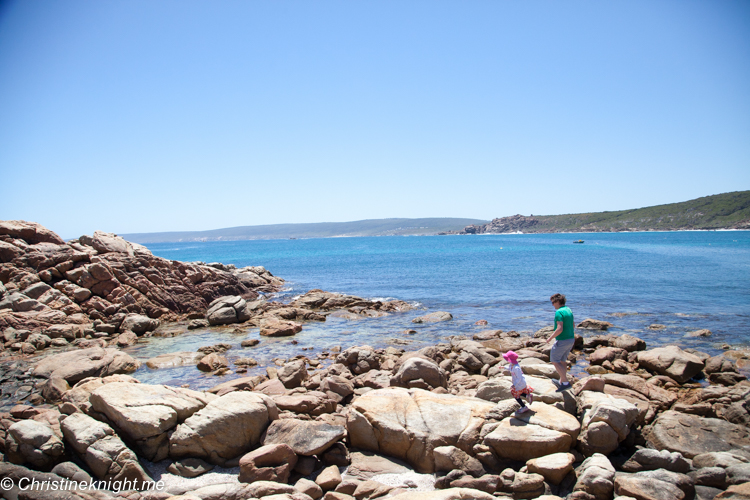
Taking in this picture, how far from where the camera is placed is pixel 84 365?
47.0 feet

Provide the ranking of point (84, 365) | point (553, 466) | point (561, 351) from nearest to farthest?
point (553, 466)
point (561, 351)
point (84, 365)

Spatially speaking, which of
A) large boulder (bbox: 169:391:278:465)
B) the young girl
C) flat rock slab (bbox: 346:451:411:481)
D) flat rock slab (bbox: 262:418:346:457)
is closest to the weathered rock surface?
large boulder (bbox: 169:391:278:465)

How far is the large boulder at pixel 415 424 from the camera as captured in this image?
884 centimetres

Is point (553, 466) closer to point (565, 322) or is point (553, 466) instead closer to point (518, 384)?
point (518, 384)

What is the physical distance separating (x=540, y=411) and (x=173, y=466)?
318 inches

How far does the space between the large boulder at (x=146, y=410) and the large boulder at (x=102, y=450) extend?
370mm

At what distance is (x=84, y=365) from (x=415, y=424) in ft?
39.8

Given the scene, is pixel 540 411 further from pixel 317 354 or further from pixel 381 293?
pixel 381 293

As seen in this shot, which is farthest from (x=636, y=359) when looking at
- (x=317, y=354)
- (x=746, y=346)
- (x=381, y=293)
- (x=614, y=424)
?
(x=381, y=293)

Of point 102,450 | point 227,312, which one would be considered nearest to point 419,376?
point 102,450

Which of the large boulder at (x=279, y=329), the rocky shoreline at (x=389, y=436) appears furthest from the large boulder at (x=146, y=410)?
the large boulder at (x=279, y=329)

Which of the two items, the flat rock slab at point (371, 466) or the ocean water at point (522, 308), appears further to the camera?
the ocean water at point (522, 308)

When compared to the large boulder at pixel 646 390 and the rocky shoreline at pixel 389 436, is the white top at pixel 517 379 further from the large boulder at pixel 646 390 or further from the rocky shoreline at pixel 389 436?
the large boulder at pixel 646 390

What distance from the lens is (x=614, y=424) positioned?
8688 millimetres
